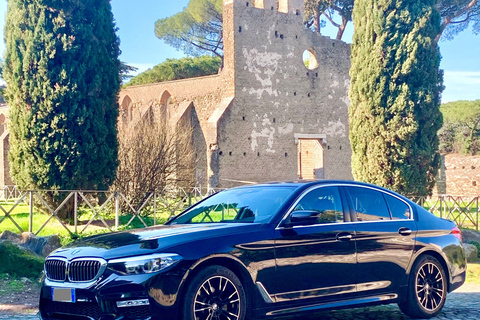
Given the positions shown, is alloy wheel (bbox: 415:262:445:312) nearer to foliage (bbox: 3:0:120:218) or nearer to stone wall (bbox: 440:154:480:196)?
foliage (bbox: 3:0:120:218)

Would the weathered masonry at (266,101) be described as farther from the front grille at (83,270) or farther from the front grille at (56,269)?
the front grille at (83,270)

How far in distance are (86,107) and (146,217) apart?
12.0 ft

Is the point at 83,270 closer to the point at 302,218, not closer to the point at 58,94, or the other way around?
the point at 302,218

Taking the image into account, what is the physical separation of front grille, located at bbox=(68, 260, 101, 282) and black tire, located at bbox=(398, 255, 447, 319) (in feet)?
11.3

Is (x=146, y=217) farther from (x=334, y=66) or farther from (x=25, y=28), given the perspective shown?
(x=334, y=66)

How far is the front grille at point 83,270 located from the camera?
5.50 m

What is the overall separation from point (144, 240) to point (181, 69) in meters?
Answer: 47.8

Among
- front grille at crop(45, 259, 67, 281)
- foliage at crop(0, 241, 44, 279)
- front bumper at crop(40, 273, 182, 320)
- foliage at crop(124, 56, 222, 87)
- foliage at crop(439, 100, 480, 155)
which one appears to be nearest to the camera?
front bumper at crop(40, 273, 182, 320)

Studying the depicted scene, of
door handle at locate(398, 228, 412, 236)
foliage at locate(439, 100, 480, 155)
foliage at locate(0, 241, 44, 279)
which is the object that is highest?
foliage at locate(439, 100, 480, 155)

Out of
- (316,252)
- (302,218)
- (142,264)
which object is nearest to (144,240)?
(142,264)

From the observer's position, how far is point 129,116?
38000 millimetres

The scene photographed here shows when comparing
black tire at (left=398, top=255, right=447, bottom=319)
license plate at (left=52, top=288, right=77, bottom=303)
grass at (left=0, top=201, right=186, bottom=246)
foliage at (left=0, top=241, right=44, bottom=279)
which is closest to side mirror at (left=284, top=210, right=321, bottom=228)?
black tire at (left=398, top=255, right=447, bottom=319)

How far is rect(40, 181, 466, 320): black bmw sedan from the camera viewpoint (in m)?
5.40

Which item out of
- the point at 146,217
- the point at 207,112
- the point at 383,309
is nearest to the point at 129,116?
the point at 207,112
